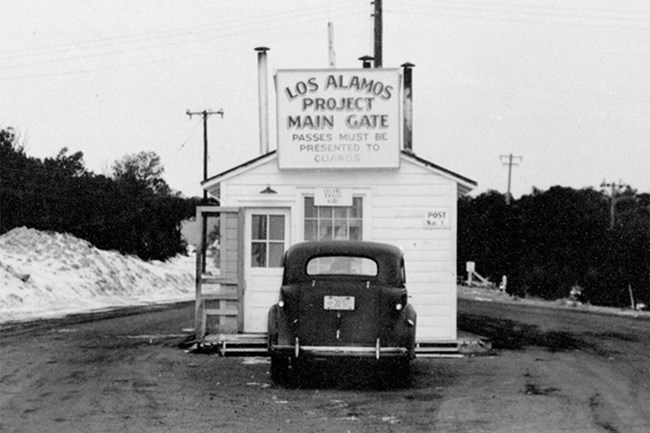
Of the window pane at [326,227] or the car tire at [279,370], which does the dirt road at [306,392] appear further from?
the window pane at [326,227]

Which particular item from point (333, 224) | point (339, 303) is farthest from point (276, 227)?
point (339, 303)

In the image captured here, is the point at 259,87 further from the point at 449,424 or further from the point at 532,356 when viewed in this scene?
the point at 449,424

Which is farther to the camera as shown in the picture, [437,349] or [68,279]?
[68,279]

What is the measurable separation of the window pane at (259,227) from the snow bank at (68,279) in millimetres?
9636

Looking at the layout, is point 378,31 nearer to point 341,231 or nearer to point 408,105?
point 408,105

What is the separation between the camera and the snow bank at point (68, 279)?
101 feet

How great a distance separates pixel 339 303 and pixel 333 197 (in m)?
5.25

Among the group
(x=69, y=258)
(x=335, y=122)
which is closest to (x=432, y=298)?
(x=335, y=122)

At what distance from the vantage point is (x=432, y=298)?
1764cm

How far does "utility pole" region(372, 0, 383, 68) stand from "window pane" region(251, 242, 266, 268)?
26.9 ft

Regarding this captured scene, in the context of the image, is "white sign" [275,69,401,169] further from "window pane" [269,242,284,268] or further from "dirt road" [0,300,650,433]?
"dirt road" [0,300,650,433]

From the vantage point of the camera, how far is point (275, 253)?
1778 cm

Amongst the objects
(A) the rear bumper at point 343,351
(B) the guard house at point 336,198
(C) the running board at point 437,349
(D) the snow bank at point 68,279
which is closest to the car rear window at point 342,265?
(A) the rear bumper at point 343,351

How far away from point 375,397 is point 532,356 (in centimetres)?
581
